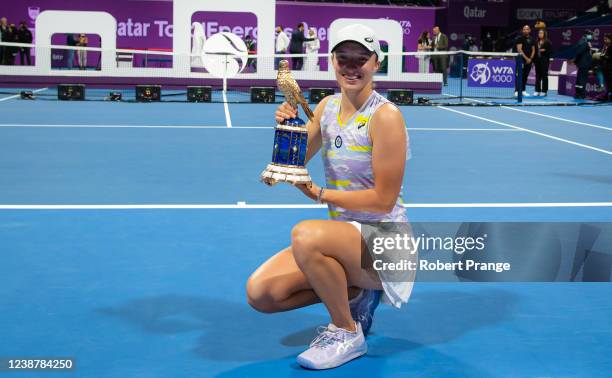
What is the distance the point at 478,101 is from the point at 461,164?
12.2 m

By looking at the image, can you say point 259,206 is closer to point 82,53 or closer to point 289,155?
point 289,155

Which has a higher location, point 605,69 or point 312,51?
point 312,51

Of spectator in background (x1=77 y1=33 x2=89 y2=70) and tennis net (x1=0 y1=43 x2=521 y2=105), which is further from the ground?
spectator in background (x1=77 y1=33 x2=89 y2=70)

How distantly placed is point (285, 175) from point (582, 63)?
69.8 ft

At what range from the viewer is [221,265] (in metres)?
5.70

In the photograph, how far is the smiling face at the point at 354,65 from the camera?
385 cm

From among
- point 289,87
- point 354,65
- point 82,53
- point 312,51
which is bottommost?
point 289,87

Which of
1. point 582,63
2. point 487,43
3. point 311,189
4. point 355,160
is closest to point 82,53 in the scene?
point 582,63

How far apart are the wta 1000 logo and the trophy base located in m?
19.4

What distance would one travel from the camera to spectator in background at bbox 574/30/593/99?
75.2 feet

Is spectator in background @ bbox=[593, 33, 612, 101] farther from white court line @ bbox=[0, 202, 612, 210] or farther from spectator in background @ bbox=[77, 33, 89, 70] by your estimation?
spectator in background @ bbox=[77, 33, 89, 70]

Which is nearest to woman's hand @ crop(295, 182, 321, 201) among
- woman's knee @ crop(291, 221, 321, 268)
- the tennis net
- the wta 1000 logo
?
woman's knee @ crop(291, 221, 321, 268)

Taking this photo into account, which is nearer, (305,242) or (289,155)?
(289,155)

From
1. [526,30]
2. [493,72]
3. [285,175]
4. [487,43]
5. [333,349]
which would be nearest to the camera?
[285,175]
